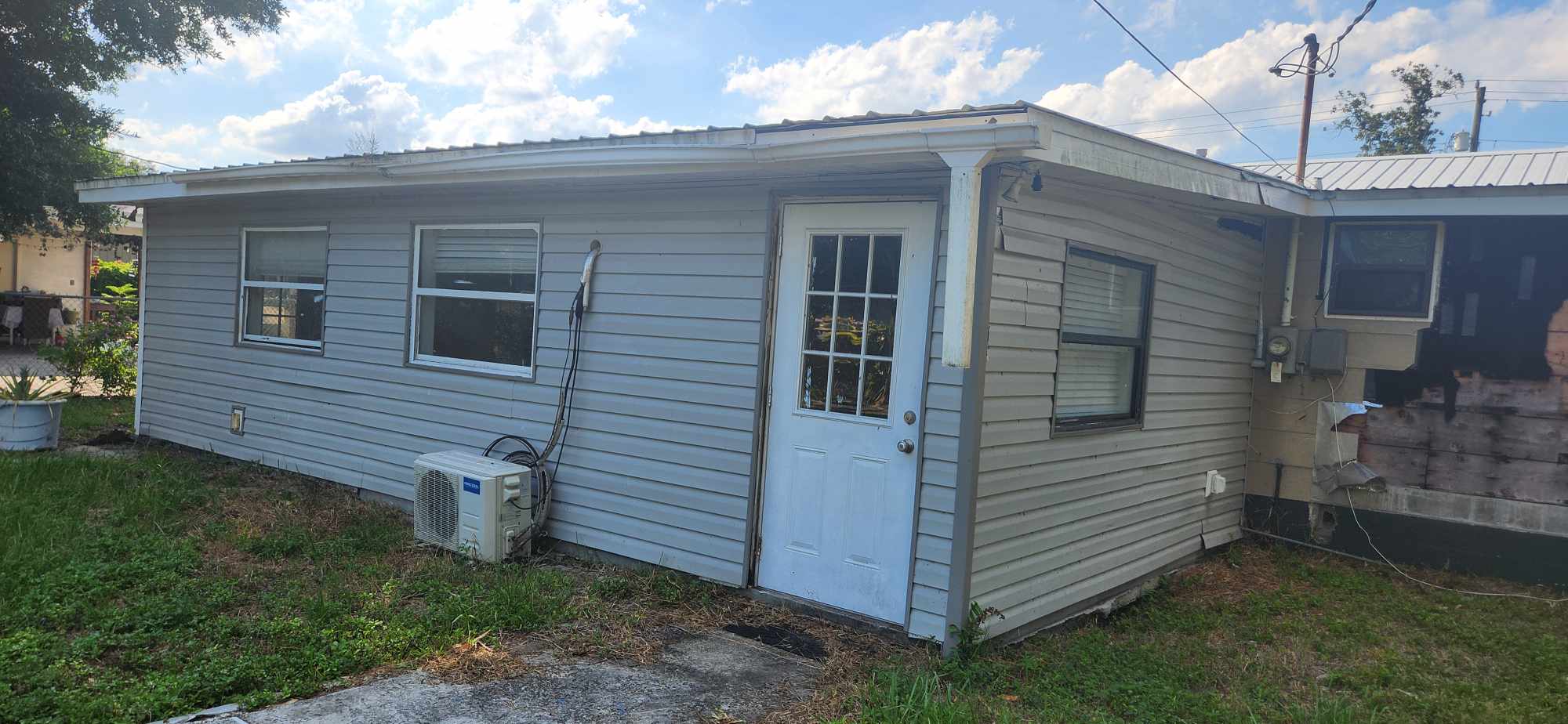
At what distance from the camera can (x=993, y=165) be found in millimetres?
3977

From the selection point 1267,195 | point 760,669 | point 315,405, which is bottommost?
point 760,669

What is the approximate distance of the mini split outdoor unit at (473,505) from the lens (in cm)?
516

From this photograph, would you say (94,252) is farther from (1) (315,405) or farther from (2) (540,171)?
(2) (540,171)

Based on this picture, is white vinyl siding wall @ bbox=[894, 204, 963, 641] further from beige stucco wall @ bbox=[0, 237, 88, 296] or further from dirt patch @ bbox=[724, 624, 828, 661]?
beige stucco wall @ bbox=[0, 237, 88, 296]

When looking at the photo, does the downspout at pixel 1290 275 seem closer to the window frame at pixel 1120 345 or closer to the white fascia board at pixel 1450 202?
the white fascia board at pixel 1450 202

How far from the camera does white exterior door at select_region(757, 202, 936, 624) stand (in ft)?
14.1

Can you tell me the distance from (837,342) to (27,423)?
7.28m

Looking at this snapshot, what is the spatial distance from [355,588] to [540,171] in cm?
232

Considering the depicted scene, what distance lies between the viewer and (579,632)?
4.23 meters

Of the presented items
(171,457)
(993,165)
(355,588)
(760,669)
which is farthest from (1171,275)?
(171,457)

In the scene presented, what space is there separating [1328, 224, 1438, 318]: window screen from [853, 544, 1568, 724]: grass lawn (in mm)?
1736

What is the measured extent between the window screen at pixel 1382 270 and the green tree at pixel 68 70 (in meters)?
15.7

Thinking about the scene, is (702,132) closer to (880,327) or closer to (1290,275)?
(880,327)

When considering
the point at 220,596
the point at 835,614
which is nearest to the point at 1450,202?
the point at 835,614
